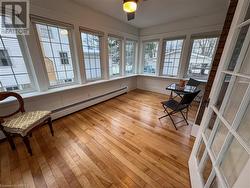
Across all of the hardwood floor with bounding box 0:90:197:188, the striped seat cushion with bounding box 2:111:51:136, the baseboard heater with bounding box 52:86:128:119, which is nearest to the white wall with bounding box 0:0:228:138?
the baseboard heater with bounding box 52:86:128:119

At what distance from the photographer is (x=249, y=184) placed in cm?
52

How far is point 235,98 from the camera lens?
84cm

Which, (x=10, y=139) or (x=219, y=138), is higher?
(x=219, y=138)

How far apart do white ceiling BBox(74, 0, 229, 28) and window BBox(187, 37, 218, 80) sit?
2.40ft

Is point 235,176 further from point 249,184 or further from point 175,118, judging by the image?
point 175,118

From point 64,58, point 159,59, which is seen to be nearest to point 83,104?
point 64,58

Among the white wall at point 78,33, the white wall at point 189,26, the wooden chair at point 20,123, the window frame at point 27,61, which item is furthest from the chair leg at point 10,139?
the white wall at point 189,26

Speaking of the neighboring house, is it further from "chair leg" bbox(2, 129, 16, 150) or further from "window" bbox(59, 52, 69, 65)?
"chair leg" bbox(2, 129, 16, 150)

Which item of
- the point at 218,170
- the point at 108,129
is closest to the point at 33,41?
the point at 108,129

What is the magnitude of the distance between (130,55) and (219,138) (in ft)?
13.5

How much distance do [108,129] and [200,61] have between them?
138 inches

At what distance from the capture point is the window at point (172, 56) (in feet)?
12.4

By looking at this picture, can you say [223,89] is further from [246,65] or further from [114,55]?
[114,55]

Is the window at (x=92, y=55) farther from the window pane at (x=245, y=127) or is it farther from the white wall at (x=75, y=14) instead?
the window pane at (x=245, y=127)
